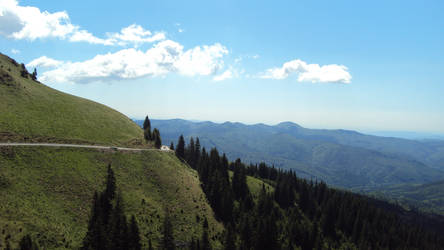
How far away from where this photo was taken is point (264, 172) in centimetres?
18000

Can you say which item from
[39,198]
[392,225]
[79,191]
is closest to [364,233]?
[392,225]

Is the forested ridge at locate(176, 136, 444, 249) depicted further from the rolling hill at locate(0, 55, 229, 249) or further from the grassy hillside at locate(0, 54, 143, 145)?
the grassy hillside at locate(0, 54, 143, 145)

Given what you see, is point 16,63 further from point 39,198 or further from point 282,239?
point 282,239

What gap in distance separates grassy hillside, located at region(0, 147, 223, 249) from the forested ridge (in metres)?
8.25

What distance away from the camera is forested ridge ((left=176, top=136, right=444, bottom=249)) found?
85.5m

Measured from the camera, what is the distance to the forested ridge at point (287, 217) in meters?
85.5

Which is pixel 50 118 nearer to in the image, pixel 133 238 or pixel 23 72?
pixel 23 72

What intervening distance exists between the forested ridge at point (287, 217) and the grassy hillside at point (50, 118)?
3436 centimetres

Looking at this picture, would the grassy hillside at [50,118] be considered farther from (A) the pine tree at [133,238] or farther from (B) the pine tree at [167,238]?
(B) the pine tree at [167,238]

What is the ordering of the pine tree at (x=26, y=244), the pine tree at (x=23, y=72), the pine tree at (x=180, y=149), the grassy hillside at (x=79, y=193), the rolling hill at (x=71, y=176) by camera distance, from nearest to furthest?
the pine tree at (x=26, y=244)
the grassy hillside at (x=79, y=193)
the rolling hill at (x=71, y=176)
the pine tree at (x=23, y=72)
the pine tree at (x=180, y=149)

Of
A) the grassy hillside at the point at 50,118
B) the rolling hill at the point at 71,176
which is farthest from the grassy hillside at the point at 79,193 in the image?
the grassy hillside at the point at 50,118

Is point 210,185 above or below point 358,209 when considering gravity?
above

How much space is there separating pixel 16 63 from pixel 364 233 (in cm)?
21028

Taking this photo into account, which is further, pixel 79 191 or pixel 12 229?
pixel 79 191
